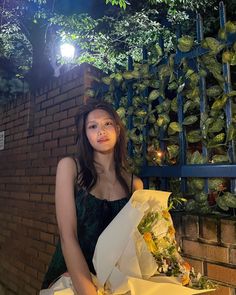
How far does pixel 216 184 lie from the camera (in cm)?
183

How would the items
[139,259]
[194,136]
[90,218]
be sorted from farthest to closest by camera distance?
1. [194,136]
2. [90,218]
3. [139,259]

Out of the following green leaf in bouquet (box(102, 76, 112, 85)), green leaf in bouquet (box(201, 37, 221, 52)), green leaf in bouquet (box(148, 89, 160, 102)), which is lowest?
green leaf in bouquet (box(148, 89, 160, 102))

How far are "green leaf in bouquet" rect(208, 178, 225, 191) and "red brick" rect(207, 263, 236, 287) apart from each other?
445 millimetres

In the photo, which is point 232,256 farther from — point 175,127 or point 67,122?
point 67,122

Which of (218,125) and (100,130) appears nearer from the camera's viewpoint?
(100,130)

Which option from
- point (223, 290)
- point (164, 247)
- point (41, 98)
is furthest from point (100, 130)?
point (41, 98)

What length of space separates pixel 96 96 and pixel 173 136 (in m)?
0.95

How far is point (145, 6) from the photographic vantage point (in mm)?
8797

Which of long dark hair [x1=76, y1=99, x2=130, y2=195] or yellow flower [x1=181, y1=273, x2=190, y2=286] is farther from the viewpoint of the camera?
long dark hair [x1=76, y1=99, x2=130, y2=195]

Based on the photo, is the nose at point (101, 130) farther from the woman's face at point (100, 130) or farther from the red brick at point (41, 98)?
the red brick at point (41, 98)

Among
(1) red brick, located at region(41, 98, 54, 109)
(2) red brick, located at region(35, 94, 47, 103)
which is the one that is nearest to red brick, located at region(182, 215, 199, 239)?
(1) red brick, located at region(41, 98, 54, 109)

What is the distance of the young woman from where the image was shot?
149 cm

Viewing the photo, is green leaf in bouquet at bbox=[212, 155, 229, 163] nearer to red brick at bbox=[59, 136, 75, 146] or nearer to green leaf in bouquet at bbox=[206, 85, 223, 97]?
green leaf in bouquet at bbox=[206, 85, 223, 97]

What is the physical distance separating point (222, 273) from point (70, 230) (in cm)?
89
